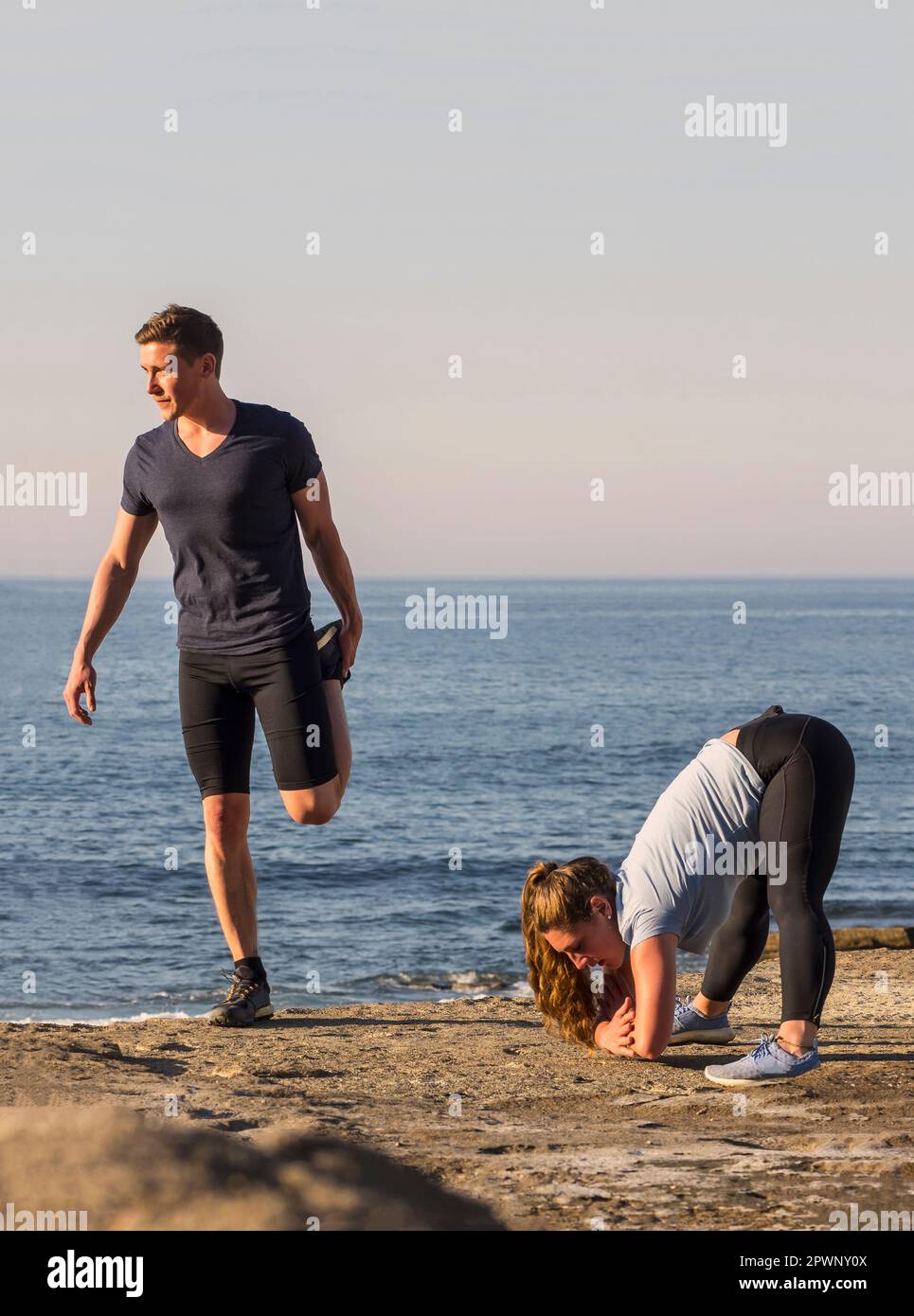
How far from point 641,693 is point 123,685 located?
23731mm

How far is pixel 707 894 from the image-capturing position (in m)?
4.43

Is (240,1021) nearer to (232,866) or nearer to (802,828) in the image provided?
(232,866)

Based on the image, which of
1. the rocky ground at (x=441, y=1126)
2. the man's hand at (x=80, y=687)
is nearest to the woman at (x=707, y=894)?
the rocky ground at (x=441, y=1126)

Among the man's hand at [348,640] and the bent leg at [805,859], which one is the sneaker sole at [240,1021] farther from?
the bent leg at [805,859]

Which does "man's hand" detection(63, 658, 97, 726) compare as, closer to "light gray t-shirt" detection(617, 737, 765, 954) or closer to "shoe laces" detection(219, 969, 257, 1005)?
"shoe laces" detection(219, 969, 257, 1005)

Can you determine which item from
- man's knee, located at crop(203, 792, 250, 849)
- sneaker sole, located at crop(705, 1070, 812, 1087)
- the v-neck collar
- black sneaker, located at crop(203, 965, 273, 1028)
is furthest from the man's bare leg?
sneaker sole, located at crop(705, 1070, 812, 1087)

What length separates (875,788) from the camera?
31016 mm

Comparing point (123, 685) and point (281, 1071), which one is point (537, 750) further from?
point (281, 1071)

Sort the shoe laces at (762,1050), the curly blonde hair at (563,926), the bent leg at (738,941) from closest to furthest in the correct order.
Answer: the curly blonde hair at (563,926), the shoe laces at (762,1050), the bent leg at (738,941)

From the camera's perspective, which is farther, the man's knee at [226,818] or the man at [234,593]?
the man's knee at [226,818]

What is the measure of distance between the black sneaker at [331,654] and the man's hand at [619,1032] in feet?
5.30

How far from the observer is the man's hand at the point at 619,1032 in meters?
4.56

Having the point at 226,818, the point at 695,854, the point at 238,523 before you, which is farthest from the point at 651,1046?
the point at 238,523
